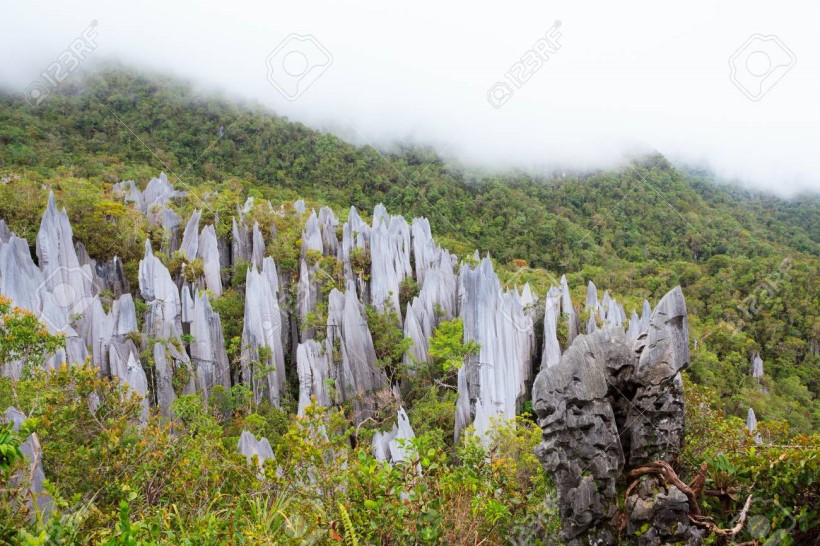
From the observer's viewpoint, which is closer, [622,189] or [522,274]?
[522,274]

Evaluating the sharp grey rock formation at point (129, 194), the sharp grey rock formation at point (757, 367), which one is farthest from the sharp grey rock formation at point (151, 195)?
the sharp grey rock formation at point (757, 367)

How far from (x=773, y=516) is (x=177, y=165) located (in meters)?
38.4

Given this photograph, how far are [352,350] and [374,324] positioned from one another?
198 cm

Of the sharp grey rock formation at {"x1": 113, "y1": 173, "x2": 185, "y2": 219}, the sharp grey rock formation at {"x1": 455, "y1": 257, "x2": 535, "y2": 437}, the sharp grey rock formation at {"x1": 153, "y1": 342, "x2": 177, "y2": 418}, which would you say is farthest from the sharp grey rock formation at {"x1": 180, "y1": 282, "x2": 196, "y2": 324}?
the sharp grey rock formation at {"x1": 455, "y1": 257, "x2": 535, "y2": 437}

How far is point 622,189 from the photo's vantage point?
42.4m

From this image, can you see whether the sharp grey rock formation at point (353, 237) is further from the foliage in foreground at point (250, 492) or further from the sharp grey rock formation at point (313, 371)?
the foliage in foreground at point (250, 492)

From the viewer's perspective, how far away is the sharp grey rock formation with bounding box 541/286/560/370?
2009 centimetres

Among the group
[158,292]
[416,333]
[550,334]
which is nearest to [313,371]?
[416,333]

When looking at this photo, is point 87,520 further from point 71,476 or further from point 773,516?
point 773,516

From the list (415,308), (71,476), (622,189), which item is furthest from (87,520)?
(622,189)

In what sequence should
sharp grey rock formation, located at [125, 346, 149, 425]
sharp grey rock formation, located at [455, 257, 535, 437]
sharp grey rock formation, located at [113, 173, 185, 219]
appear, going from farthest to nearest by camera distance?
1. sharp grey rock formation, located at [113, 173, 185, 219]
2. sharp grey rock formation, located at [455, 257, 535, 437]
3. sharp grey rock formation, located at [125, 346, 149, 425]

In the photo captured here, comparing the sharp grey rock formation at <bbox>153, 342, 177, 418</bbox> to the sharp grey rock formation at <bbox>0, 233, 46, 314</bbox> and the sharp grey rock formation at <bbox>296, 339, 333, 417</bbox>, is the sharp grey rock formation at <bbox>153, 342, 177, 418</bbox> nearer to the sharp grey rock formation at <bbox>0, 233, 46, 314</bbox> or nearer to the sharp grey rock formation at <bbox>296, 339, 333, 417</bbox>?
the sharp grey rock formation at <bbox>0, 233, 46, 314</bbox>

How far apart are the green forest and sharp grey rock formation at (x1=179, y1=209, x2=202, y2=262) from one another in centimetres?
112

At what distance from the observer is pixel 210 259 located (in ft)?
67.9
